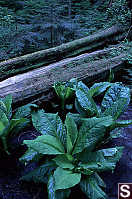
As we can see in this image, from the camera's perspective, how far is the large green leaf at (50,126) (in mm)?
1833

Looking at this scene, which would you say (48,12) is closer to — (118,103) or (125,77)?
(125,77)

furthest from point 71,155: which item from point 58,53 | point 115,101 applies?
point 58,53

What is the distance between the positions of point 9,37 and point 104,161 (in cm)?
389

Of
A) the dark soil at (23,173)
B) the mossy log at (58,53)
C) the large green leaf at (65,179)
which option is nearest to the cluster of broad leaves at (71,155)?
the large green leaf at (65,179)

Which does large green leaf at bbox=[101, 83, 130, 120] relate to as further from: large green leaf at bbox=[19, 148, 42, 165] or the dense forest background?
the dense forest background

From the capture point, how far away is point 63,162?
161 centimetres

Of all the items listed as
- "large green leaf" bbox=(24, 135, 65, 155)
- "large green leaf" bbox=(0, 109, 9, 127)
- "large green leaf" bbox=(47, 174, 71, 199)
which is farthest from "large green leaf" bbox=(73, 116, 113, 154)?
"large green leaf" bbox=(0, 109, 9, 127)

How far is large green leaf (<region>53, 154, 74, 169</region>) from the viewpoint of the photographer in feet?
5.12

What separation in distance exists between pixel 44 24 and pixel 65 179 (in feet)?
13.7

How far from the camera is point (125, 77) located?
361 cm

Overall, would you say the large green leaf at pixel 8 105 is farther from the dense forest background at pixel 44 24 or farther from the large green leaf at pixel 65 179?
the dense forest background at pixel 44 24

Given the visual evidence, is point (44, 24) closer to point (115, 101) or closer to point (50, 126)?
point (115, 101)

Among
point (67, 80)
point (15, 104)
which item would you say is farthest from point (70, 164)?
point (67, 80)

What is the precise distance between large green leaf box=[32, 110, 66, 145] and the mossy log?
71.1 inches
